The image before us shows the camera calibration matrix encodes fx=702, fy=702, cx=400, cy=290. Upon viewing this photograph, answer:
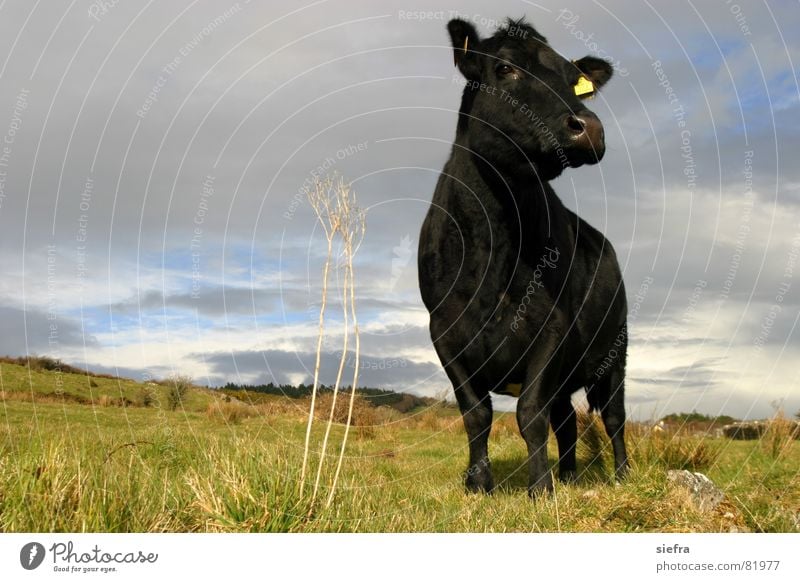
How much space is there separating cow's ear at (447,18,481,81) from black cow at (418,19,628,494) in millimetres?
10

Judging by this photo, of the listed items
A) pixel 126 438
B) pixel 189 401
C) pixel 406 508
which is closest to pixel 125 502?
pixel 406 508

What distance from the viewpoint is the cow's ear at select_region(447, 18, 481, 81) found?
645cm

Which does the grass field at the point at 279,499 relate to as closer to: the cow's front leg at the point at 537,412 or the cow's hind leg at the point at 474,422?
the cow's hind leg at the point at 474,422

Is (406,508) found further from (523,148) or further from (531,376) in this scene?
(523,148)

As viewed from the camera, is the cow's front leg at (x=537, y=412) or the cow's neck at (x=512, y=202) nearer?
the cow's front leg at (x=537, y=412)

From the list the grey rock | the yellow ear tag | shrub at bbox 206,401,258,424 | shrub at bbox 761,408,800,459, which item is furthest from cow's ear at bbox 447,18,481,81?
shrub at bbox 206,401,258,424

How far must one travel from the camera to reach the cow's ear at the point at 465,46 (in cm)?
645

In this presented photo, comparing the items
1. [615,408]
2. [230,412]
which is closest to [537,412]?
[615,408]

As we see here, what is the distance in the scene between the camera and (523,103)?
623 cm

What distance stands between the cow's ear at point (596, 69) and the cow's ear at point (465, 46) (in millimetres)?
1808

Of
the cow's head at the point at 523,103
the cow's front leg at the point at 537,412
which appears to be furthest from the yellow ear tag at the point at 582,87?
the cow's front leg at the point at 537,412

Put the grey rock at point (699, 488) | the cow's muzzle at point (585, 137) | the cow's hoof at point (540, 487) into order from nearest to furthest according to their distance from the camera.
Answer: the cow's muzzle at point (585, 137), the grey rock at point (699, 488), the cow's hoof at point (540, 487)

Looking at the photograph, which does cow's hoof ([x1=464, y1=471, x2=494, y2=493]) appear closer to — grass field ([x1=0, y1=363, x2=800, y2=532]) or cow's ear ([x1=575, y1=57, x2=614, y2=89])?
grass field ([x1=0, y1=363, x2=800, y2=532])
